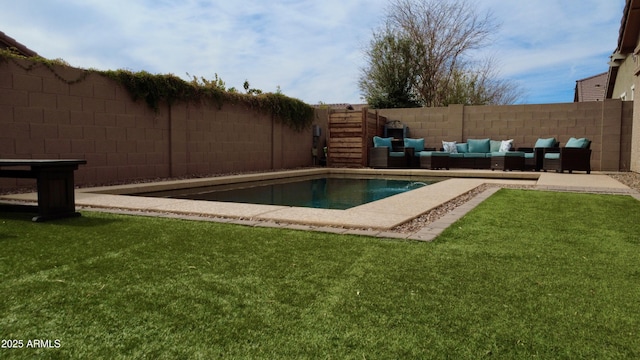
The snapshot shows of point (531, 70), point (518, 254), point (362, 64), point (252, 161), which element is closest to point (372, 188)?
point (252, 161)

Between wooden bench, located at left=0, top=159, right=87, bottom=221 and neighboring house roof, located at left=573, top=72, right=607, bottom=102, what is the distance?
84.2 ft

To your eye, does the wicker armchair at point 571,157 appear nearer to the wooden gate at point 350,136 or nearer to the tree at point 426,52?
the wooden gate at point 350,136

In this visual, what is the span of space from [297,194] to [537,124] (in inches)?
311

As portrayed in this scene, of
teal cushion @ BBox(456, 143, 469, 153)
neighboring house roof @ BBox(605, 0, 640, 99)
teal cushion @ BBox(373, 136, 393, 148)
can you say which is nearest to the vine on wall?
teal cushion @ BBox(373, 136, 393, 148)

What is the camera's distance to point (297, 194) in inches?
279

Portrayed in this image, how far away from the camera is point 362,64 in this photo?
1889 centimetres

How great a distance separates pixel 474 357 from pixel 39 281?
2.08 m

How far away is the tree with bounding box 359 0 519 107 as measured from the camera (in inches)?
711

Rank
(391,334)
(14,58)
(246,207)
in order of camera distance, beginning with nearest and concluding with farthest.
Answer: (391,334)
(246,207)
(14,58)

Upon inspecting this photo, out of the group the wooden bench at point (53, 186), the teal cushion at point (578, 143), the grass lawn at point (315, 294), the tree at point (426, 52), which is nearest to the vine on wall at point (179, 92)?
the wooden bench at point (53, 186)

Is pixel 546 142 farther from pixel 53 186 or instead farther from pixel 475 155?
pixel 53 186

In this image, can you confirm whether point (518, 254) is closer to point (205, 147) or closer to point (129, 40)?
point (205, 147)

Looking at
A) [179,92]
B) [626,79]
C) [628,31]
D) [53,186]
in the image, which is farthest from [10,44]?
[626,79]

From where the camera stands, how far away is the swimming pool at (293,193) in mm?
6125
